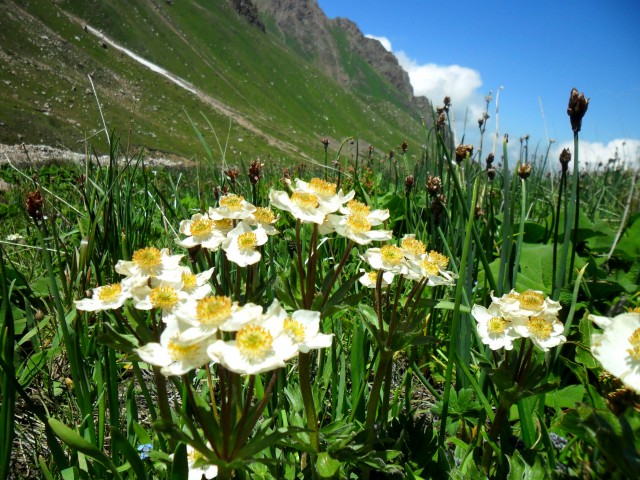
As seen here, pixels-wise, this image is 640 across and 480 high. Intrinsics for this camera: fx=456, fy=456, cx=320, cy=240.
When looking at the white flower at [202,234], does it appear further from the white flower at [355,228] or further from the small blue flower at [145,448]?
the small blue flower at [145,448]

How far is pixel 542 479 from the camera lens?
4.25ft

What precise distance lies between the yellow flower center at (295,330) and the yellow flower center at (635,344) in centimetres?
67

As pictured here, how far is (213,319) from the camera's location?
3.31 feet

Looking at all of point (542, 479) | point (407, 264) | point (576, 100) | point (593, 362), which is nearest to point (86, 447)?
point (407, 264)

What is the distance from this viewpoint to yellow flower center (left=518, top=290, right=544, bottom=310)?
4.72 feet

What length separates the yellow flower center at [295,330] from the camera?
1.06 meters

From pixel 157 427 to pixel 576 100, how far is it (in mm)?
1766

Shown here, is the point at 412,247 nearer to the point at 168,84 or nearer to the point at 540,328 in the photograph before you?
the point at 540,328

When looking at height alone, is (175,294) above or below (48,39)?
below

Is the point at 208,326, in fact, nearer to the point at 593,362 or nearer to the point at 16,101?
the point at 593,362

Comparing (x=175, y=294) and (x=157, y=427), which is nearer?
(x=157, y=427)

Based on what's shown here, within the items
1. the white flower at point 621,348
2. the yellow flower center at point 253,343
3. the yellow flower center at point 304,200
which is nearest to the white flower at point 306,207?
the yellow flower center at point 304,200

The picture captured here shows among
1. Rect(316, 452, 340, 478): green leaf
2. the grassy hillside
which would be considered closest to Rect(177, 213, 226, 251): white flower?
Rect(316, 452, 340, 478): green leaf

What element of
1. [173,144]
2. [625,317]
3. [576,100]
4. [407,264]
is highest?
[576,100]
